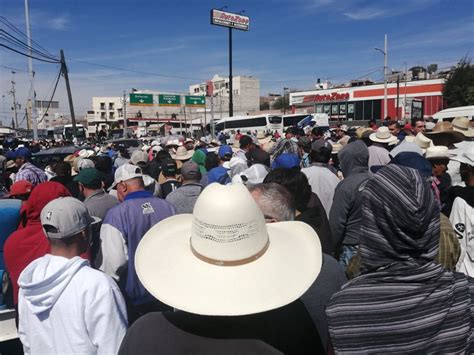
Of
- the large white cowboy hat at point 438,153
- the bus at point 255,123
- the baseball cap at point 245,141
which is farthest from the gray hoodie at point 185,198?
the bus at point 255,123

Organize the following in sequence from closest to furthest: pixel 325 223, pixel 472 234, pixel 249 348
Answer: pixel 249 348
pixel 472 234
pixel 325 223

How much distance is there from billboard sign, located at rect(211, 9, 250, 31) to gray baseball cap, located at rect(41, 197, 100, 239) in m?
52.9

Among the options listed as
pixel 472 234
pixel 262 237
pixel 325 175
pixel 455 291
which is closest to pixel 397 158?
pixel 472 234

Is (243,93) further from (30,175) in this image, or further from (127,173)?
(127,173)

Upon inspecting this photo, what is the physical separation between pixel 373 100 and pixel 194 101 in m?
28.0

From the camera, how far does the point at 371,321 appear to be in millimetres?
1363

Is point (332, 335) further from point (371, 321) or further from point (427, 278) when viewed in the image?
point (427, 278)

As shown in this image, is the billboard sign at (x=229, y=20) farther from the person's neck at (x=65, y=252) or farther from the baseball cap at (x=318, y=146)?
the person's neck at (x=65, y=252)

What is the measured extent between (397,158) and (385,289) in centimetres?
237

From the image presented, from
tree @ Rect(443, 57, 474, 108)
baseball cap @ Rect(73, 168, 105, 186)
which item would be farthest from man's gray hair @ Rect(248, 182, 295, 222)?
tree @ Rect(443, 57, 474, 108)

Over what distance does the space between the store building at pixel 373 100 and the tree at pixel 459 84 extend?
425 centimetres

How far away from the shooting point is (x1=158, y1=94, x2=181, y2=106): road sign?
174 feet

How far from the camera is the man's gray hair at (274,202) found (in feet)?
7.73

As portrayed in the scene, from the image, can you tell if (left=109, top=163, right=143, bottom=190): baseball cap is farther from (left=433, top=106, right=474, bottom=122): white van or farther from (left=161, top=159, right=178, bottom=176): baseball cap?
(left=433, top=106, right=474, bottom=122): white van
